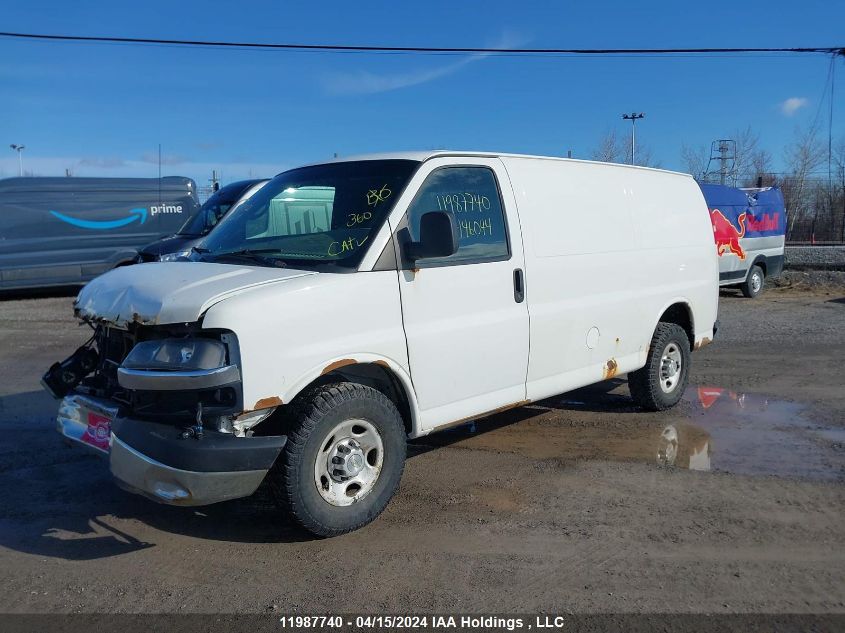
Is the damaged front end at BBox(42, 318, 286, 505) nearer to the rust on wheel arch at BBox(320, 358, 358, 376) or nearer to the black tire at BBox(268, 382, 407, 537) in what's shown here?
the black tire at BBox(268, 382, 407, 537)

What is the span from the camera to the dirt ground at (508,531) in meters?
3.71

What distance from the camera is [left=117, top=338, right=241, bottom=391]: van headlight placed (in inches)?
149

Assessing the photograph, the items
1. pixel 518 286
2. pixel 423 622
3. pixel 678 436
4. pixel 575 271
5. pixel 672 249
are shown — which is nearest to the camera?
pixel 423 622

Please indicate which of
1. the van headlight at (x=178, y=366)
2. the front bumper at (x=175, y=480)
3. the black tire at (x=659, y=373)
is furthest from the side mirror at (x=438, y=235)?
the black tire at (x=659, y=373)

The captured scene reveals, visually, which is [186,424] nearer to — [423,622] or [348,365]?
[348,365]

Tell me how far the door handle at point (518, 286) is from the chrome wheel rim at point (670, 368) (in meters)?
2.35

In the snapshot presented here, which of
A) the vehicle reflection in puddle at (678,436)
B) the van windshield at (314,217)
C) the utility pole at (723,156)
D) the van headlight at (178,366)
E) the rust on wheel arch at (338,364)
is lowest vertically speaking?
the vehicle reflection in puddle at (678,436)

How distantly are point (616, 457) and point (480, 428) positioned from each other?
1.30 metres

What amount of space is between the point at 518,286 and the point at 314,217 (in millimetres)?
1475

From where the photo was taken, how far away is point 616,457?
229 inches

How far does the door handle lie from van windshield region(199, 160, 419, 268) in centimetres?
104

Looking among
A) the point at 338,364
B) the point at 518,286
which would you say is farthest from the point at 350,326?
the point at 518,286

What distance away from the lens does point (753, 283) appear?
17.0 meters

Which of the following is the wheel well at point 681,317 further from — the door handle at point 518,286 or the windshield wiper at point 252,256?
the windshield wiper at point 252,256
